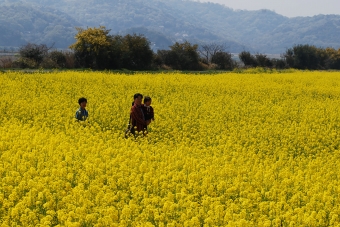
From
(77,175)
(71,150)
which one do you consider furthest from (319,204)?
(71,150)

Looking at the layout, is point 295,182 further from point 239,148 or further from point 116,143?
point 116,143

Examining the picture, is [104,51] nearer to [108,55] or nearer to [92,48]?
[108,55]

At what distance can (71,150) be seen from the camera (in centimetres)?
964

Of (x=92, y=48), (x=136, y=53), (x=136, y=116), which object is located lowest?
(x=136, y=116)

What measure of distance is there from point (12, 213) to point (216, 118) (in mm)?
10191

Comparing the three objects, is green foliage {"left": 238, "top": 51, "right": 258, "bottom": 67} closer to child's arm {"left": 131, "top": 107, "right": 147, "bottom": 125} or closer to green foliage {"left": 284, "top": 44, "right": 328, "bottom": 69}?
green foliage {"left": 284, "top": 44, "right": 328, "bottom": 69}

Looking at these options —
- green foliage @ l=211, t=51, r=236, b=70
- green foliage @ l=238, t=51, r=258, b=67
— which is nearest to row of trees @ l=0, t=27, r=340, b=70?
green foliage @ l=211, t=51, r=236, b=70

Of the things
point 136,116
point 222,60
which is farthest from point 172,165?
point 222,60

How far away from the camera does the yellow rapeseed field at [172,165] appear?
6.49m

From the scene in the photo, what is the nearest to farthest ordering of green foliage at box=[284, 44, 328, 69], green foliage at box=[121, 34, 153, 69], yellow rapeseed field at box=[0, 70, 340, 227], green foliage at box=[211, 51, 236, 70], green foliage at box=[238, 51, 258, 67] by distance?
yellow rapeseed field at box=[0, 70, 340, 227] < green foliage at box=[121, 34, 153, 69] < green foliage at box=[211, 51, 236, 70] < green foliage at box=[238, 51, 258, 67] < green foliage at box=[284, 44, 328, 69]

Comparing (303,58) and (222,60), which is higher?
(303,58)

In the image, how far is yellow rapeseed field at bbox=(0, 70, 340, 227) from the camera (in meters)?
6.49

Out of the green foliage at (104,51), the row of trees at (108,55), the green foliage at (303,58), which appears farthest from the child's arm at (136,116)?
the green foliage at (303,58)

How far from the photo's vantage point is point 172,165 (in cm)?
911
